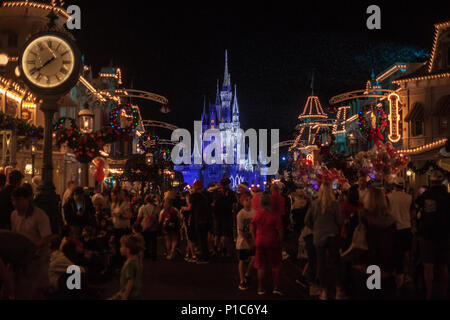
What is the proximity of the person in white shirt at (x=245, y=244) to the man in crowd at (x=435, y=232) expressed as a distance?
333 centimetres

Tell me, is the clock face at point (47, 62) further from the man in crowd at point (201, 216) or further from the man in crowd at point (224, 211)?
the man in crowd at point (224, 211)

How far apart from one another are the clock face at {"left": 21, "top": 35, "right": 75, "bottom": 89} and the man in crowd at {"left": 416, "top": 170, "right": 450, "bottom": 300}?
7011 mm

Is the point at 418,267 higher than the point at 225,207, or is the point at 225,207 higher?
the point at 225,207

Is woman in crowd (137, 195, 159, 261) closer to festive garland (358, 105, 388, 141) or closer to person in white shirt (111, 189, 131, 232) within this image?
person in white shirt (111, 189, 131, 232)

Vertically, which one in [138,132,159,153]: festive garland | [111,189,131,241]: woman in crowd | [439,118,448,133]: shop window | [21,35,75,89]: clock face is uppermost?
[439,118,448,133]: shop window

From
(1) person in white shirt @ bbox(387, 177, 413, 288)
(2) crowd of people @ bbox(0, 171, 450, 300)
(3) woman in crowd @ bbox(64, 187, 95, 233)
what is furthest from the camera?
(3) woman in crowd @ bbox(64, 187, 95, 233)

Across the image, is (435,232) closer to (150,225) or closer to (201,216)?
(201,216)

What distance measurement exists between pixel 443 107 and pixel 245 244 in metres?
25.9

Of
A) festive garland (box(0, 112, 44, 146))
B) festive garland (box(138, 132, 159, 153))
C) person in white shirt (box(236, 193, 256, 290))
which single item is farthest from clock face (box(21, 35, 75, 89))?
festive garland (box(138, 132, 159, 153))

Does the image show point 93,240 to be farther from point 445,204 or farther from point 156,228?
point 445,204

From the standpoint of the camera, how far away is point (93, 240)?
11.9 metres

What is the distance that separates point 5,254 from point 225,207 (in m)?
10.0

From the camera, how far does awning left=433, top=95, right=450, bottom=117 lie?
111 feet
